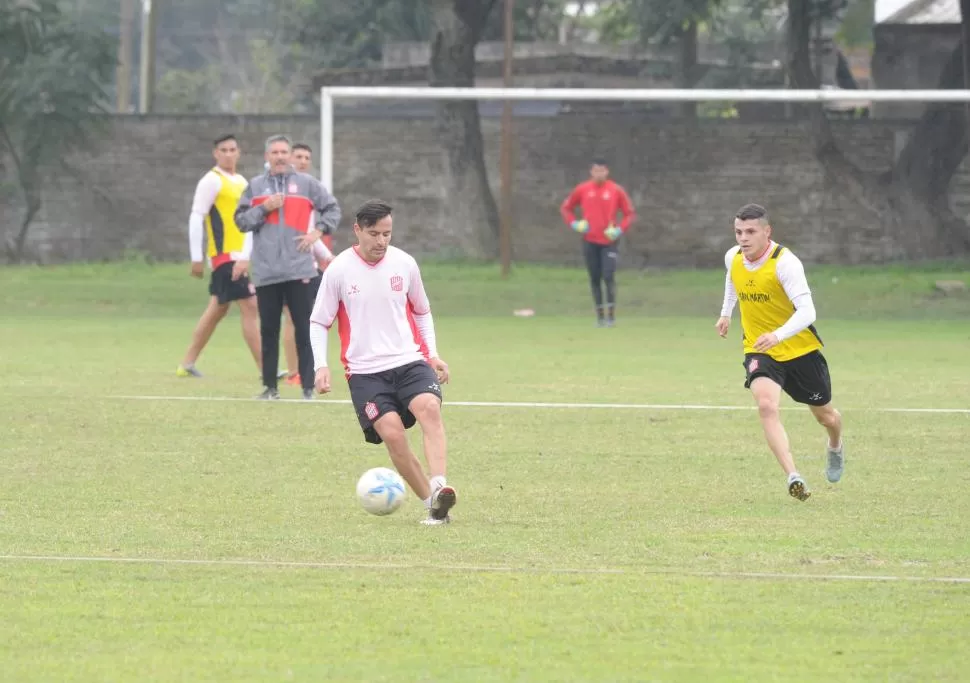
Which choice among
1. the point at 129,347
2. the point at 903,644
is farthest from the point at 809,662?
the point at 129,347

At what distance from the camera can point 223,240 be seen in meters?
16.1

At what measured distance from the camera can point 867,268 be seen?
30531 mm

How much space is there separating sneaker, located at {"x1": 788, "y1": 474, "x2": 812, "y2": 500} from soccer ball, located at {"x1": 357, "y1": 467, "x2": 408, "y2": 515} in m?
2.12

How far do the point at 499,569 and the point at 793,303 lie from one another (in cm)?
312

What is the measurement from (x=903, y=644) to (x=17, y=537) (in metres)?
4.33

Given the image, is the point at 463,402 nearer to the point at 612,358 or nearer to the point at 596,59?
the point at 612,358

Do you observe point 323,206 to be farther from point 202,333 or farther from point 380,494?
point 380,494

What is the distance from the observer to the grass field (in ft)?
20.8

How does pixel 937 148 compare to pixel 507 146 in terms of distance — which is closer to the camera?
pixel 507 146

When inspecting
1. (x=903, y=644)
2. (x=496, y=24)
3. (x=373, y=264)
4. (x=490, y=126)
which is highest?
(x=496, y=24)

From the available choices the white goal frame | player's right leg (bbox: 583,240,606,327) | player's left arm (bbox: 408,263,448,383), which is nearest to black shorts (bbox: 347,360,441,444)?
player's left arm (bbox: 408,263,448,383)

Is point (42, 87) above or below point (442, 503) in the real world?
above

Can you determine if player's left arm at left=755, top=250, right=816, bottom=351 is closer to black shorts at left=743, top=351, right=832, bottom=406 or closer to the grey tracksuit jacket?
black shorts at left=743, top=351, right=832, bottom=406

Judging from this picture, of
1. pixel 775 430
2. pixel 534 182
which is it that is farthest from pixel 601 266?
pixel 775 430
